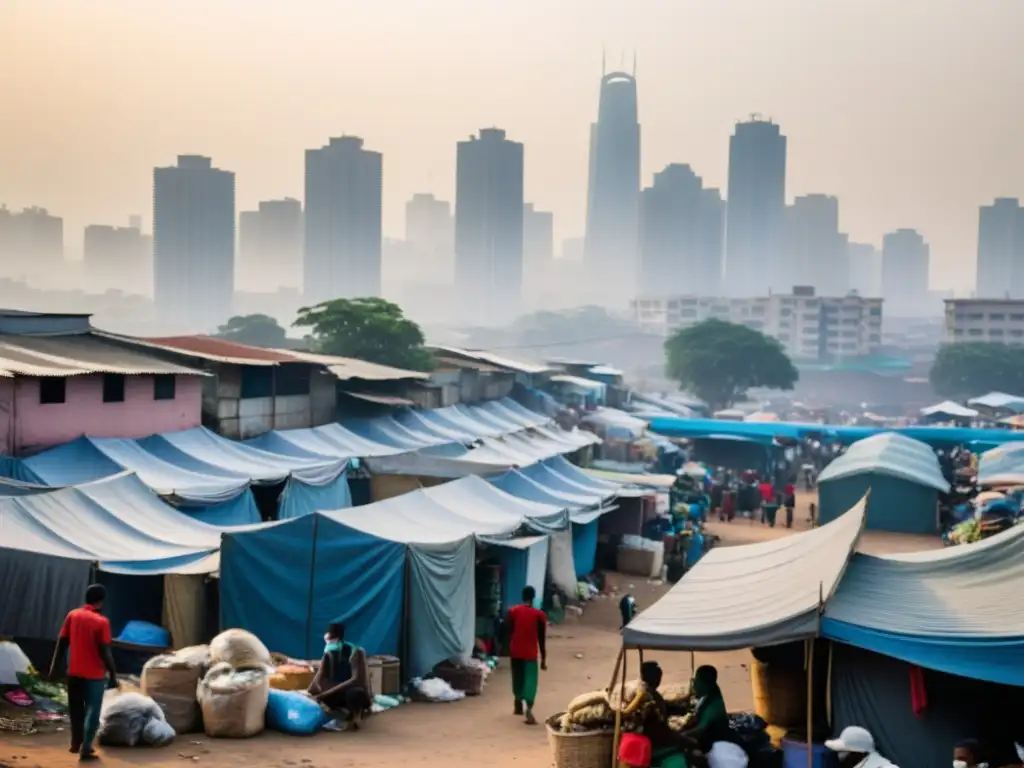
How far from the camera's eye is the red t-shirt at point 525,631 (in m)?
12.1

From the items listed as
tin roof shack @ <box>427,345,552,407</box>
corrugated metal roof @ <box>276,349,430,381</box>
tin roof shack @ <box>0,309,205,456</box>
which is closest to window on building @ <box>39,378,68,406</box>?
tin roof shack @ <box>0,309,205,456</box>

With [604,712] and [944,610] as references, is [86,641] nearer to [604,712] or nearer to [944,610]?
[604,712]

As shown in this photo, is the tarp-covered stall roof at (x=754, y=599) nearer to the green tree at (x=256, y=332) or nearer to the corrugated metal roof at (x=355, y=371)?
the corrugated metal roof at (x=355, y=371)

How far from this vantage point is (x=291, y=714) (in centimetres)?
1108

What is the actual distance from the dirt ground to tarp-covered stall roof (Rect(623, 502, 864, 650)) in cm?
188

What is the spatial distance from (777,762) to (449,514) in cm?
801

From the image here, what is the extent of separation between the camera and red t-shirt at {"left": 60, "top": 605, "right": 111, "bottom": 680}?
9336 millimetres

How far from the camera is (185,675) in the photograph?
429 inches

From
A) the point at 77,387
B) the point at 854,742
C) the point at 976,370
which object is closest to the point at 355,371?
the point at 77,387

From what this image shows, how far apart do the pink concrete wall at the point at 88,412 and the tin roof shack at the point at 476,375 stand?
500 inches

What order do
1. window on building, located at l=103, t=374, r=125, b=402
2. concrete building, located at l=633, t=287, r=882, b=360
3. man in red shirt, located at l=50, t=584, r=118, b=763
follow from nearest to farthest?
man in red shirt, located at l=50, t=584, r=118, b=763 → window on building, located at l=103, t=374, r=125, b=402 → concrete building, located at l=633, t=287, r=882, b=360

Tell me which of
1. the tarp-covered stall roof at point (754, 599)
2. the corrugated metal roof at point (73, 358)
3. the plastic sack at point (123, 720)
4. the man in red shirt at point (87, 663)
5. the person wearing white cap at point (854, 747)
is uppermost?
the corrugated metal roof at point (73, 358)

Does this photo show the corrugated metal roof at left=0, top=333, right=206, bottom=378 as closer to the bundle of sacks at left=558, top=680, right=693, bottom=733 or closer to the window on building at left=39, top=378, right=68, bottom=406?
the window on building at left=39, top=378, right=68, bottom=406

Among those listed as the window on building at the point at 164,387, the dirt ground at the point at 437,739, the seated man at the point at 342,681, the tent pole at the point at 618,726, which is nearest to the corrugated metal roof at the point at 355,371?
the window on building at the point at 164,387
